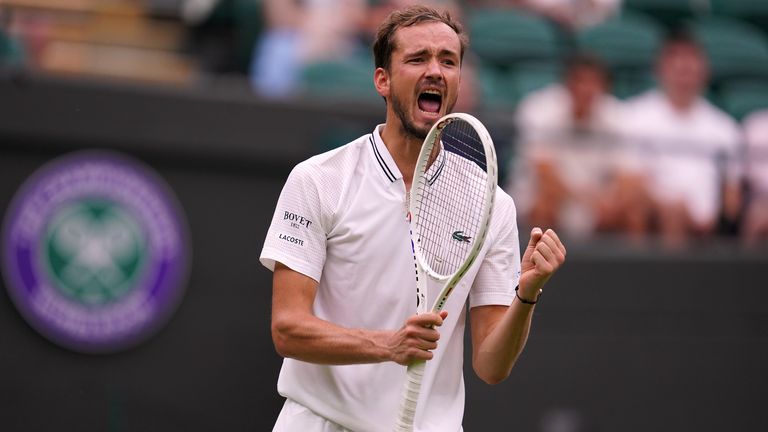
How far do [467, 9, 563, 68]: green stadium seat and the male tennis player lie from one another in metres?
4.56

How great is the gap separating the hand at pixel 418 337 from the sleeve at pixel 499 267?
0.58m

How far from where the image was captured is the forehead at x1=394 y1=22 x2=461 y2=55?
152 inches

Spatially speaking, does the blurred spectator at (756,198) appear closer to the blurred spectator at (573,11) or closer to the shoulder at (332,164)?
the blurred spectator at (573,11)

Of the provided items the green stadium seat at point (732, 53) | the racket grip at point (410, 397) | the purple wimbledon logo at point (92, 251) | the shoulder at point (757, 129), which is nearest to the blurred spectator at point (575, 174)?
the shoulder at point (757, 129)

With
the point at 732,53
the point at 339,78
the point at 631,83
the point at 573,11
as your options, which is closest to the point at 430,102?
the point at 339,78

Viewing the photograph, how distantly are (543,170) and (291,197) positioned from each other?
3.60 m

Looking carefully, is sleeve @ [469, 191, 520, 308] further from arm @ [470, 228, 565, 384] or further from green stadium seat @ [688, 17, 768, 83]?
green stadium seat @ [688, 17, 768, 83]

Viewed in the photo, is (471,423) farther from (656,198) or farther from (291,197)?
(291,197)

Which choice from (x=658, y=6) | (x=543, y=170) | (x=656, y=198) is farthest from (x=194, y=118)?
(x=658, y=6)

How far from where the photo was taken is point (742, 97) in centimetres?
888

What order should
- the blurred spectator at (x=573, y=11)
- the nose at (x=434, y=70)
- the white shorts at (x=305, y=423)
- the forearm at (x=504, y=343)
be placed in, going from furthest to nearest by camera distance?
the blurred spectator at (x=573, y=11), the white shorts at (x=305, y=423), the nose at (x=434, y=70), the forearm at (x=504, y=343)

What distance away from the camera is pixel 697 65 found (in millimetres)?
8094

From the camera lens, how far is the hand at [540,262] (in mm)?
3555

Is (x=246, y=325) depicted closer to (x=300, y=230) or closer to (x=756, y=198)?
(x=756, y=198)
